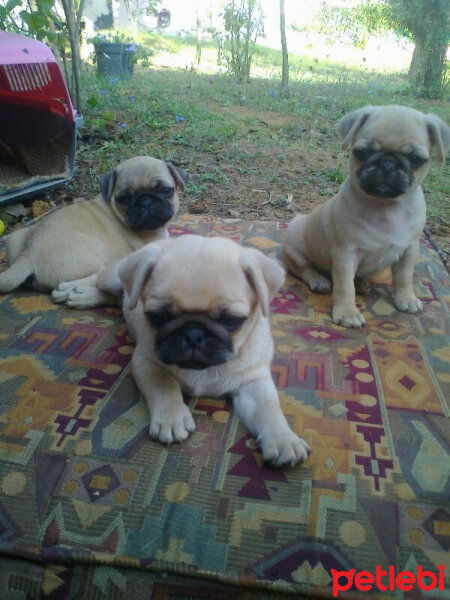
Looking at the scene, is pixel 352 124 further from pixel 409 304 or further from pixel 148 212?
pixel 148 212

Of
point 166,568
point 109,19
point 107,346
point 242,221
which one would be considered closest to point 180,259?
point 107,346

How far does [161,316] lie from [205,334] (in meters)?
0.27

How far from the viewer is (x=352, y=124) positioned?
3.98 meters

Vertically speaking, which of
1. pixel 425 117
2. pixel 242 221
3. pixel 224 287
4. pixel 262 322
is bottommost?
pixel 242 221

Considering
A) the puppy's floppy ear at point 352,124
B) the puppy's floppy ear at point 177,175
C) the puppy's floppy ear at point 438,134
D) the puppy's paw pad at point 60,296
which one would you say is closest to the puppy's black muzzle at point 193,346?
the puppy's paw pad at point 60,296

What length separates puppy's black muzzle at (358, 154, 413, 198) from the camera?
3631 mm

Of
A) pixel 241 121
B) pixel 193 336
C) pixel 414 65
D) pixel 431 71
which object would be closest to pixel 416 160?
pixel 193 336

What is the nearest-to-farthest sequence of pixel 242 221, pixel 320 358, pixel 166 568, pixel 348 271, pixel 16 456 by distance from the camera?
pixel 166 568 → pixel 16 456 → pixel 320 358 → pixel 348 271 → pixel 242 221

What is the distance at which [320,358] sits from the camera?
3.44 m

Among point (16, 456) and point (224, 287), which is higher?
point (224, 287)

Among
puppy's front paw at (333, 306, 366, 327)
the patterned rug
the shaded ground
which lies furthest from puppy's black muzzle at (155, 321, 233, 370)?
the shaded ground

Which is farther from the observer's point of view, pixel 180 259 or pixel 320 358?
pixel 320 358

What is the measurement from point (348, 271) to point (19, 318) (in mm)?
2621

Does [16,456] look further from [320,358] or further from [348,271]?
[348,271]
